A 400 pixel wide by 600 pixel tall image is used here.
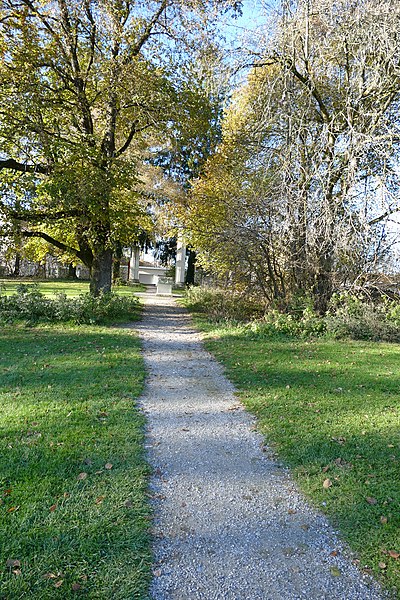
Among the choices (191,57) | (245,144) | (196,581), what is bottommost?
(196,581)

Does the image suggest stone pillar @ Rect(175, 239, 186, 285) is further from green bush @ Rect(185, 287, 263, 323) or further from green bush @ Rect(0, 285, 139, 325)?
green bush @ Rect(0, 285, 139, 325)

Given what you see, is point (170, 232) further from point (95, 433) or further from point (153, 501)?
point (153, 501)

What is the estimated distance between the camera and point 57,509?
2852 mm

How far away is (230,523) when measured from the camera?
281 cm

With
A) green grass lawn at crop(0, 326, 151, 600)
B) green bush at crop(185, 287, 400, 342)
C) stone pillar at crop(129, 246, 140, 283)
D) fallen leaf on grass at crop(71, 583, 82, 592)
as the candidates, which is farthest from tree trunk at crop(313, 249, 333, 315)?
stone pillar at crop(129, 246, 140, 283)

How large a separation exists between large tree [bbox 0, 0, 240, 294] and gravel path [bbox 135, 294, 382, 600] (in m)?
7.53

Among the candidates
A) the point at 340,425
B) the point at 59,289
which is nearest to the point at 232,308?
the point at 340,425

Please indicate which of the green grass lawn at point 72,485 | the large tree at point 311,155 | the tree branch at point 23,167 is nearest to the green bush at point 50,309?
the tree branch at point 23,167

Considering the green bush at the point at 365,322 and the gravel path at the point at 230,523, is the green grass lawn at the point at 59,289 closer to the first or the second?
the green bush at the point at 365,322

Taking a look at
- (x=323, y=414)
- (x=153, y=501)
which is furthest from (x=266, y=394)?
(x=153, y=501)

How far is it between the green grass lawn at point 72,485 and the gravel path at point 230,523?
17 centimetres

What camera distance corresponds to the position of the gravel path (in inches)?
89.4

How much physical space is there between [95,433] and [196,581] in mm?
2122

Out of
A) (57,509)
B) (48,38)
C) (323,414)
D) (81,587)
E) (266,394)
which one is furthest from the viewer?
(48,38)
